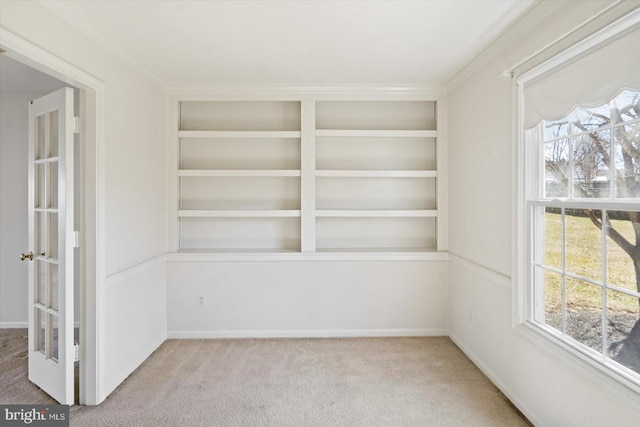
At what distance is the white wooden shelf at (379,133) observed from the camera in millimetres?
3430

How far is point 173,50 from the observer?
102 inches

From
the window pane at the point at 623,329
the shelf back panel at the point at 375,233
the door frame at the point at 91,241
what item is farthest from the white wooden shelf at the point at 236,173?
the window pane at the point at 623,329

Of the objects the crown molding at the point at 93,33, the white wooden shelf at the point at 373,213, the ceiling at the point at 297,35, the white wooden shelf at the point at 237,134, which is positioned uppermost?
the ceiling at the point at 297,35

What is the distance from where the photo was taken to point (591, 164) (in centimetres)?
174

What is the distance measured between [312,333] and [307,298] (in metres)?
0.36

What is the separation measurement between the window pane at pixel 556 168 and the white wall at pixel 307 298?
1586mm

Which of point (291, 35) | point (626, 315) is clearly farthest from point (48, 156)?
point (626, 315)

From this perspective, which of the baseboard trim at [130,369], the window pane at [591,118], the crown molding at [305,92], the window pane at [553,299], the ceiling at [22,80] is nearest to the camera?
the window pane at [591,118]

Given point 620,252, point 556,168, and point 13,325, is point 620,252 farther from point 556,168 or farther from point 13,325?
point 13,325

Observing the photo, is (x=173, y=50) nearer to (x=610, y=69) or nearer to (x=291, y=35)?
(x=291, y=35)

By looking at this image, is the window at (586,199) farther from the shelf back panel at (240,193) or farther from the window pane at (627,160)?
the shelf back panel at (240,193)

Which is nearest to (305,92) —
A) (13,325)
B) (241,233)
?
(241,233)

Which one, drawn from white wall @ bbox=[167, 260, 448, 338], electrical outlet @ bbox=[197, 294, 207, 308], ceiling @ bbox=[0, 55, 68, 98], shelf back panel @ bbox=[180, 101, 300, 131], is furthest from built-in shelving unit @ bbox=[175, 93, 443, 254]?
ceiling @ bbox=[0, 55, 68, 98]

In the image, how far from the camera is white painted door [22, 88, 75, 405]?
224 cm
